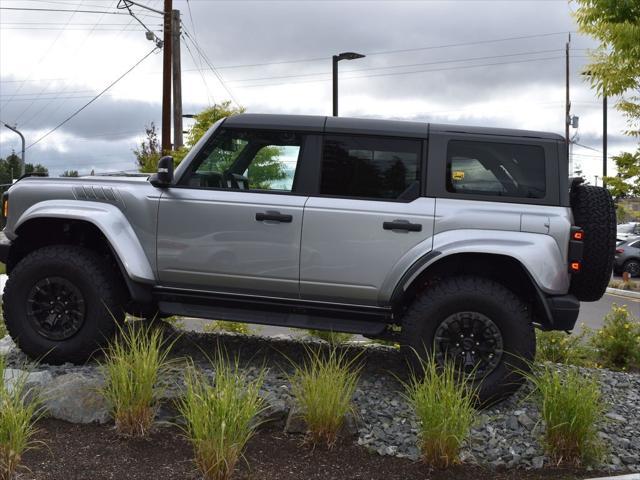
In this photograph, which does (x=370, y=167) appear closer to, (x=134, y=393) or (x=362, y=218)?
(x=362, y=218)

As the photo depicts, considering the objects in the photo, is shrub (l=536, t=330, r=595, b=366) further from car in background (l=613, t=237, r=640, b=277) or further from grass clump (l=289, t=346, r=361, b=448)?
car in background (l=613, t=237, r=640, b=277)

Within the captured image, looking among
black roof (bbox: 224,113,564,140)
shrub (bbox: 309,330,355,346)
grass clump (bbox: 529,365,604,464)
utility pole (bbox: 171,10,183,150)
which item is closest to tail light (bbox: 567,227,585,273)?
black roof (bbox: 224,113,564,140)

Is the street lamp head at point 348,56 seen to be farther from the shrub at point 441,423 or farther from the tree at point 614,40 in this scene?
the shrub at point 441,423

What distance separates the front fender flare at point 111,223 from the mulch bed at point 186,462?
4.34 ft

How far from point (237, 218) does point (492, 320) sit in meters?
2.02

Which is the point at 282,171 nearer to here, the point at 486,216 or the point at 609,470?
the point at 486,216

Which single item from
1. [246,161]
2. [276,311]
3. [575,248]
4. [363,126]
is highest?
[363,126]

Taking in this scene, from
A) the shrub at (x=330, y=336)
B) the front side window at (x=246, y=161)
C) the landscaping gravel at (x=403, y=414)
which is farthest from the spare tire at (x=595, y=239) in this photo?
the shrub at (x=330, y=336)

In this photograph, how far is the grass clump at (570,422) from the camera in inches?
172

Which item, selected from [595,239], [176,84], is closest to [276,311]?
[595,239]

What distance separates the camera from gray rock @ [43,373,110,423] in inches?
189

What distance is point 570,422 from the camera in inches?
173

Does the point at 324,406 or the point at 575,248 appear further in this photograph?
the point at 575,248

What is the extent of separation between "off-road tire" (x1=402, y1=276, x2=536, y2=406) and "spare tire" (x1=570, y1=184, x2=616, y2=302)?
0.61 metres
